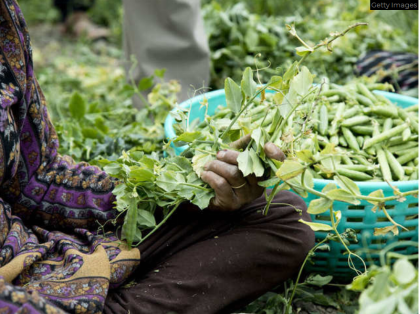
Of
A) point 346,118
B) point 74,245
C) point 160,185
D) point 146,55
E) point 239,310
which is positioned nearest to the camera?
point 160,185

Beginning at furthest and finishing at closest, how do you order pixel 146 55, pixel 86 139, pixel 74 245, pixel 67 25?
1. pixel 67 25
2. pixel 146 55
3. pixel 86 139
4. pixel 74 245

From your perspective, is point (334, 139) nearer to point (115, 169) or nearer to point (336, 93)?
point (336, 93)

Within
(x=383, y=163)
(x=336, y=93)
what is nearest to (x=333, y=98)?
(x=336, y=93)

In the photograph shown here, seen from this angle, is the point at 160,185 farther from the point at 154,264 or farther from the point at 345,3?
Answer: the point at 345,3

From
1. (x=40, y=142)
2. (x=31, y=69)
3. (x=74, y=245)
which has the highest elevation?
(x=31, y=69)

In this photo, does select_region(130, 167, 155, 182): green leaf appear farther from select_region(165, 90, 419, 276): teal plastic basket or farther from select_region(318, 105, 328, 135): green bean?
select_region(318, 105, 328, 135): green bean

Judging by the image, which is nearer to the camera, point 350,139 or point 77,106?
point 350,139

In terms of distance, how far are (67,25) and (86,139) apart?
2886 mm

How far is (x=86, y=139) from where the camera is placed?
1.99 metres

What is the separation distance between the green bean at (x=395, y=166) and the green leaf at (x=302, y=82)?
2.25ft

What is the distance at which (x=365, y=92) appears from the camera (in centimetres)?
197

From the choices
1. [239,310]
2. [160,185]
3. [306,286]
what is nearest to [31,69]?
[160,185]

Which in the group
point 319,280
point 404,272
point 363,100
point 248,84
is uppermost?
point 248,84

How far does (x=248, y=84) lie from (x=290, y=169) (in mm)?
325
